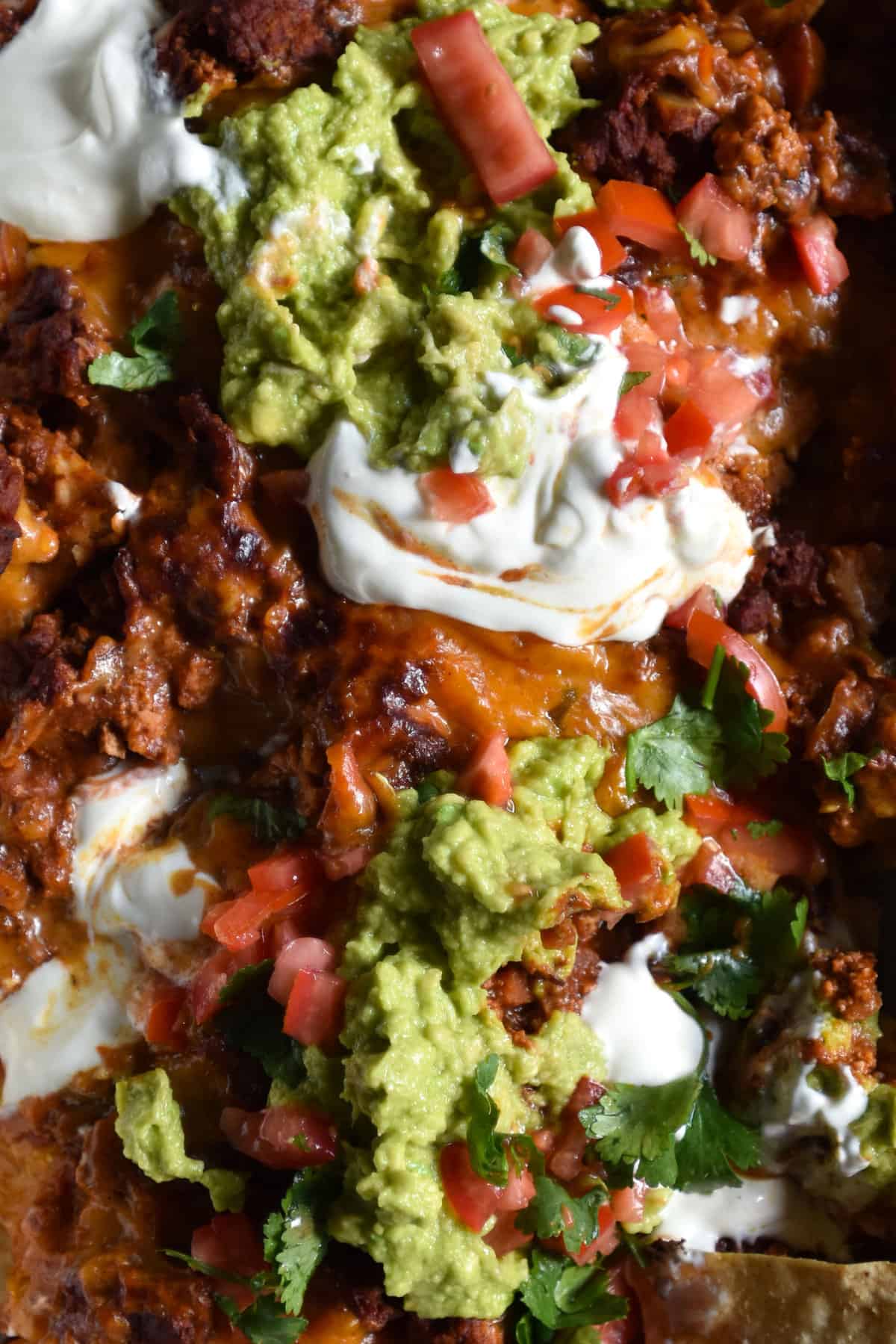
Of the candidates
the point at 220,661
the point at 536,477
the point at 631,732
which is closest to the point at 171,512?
the point at 220,661

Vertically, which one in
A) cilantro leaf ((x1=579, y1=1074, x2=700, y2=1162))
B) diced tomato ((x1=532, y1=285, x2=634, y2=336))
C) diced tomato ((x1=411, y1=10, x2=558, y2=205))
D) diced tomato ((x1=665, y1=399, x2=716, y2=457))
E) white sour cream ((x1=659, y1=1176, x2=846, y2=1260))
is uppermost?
diced tomato ((x1=411, y1=10, x2=558, y2=205))

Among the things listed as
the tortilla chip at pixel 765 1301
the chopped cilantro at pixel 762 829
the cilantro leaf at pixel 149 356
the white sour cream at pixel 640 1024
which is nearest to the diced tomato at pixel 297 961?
the white sour cream at pixel 640 1024

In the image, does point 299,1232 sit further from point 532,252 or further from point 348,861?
point 532,252

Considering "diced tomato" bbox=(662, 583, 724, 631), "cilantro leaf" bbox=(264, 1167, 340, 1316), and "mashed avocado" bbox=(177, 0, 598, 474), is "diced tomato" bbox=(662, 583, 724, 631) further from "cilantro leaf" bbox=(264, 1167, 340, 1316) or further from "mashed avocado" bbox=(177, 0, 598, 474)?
"cilantro leaf" bbox=(264, 1167, 340, 1316)

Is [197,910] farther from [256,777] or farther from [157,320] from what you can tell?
[157,320]

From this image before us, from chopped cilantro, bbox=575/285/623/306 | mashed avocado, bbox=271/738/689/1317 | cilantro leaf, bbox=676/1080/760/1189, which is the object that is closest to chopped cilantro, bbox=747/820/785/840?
mashed avocado, bbox=271/738/689/1317

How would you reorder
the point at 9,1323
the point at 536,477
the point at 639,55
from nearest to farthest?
the point at 536,477 → the point at 639,55 → the point at 9,1323
